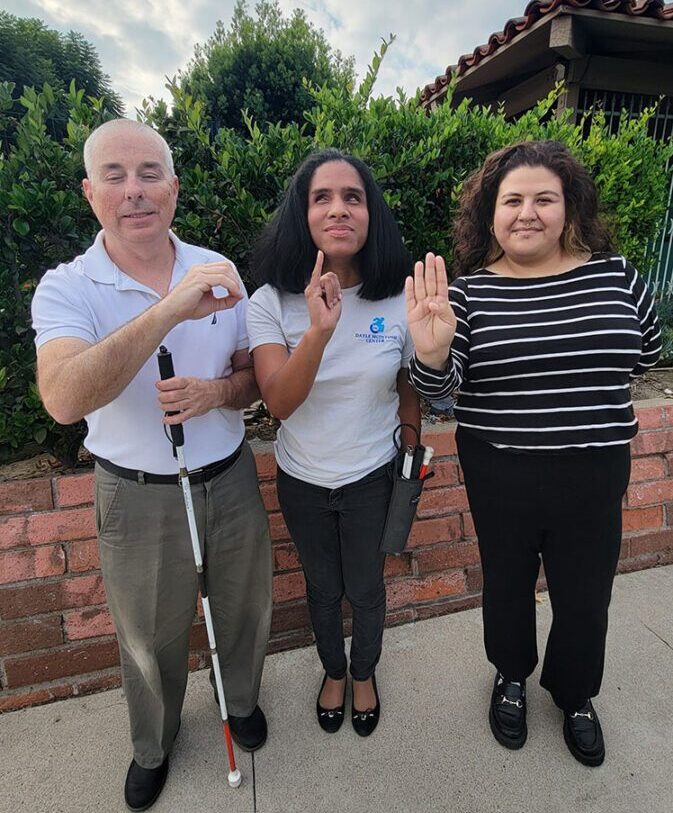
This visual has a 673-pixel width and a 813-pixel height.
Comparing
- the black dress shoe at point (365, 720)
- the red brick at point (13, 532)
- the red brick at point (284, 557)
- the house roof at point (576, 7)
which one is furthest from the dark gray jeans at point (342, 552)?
the house roof at point (576, 7)

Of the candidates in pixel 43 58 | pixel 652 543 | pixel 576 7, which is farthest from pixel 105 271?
pixel 43 58

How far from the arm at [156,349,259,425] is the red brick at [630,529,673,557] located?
2.40 m

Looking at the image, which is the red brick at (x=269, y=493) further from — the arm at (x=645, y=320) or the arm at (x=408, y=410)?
the arm at (x=645, y=320)

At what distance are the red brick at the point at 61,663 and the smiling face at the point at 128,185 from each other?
1.71m

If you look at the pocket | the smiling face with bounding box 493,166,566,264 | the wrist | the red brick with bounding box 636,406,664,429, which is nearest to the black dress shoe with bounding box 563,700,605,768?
the wrist

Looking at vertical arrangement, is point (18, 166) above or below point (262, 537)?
above

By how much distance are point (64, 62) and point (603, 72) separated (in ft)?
47.8

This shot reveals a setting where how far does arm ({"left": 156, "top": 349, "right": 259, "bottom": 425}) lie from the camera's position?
55.4 inches

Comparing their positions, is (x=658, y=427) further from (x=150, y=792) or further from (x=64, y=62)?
(x=64, y=62)

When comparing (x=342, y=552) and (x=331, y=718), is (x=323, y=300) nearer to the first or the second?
(x=342, y=552)

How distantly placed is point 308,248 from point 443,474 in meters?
1.35

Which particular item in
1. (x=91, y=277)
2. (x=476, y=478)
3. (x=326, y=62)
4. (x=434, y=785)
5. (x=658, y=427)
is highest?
(x=326, y=62)

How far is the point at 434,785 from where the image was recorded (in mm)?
1770

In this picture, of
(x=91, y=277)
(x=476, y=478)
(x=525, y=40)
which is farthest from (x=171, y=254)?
(x=525, y=40)
